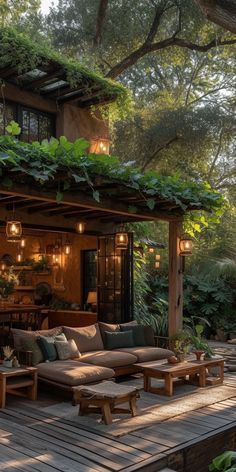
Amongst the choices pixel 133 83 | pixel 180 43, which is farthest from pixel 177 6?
pixel 133 83

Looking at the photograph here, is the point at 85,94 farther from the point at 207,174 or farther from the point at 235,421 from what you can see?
the point at 207,174

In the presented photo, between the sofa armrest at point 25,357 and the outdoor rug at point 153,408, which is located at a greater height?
the sofa armrest at point 25,357

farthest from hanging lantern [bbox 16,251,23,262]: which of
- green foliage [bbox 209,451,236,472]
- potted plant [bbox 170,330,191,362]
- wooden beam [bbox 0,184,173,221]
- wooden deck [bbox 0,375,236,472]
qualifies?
green foliage [bbox 209,451,236,472]

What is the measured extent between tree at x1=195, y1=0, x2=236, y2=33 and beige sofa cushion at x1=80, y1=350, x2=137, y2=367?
5.09 metres

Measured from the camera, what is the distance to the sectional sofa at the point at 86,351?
6887 mm

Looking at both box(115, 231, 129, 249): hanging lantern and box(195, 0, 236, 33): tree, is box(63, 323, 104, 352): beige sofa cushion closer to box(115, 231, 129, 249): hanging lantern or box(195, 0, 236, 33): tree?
box(115, 231, 129, 249): hanging lantern

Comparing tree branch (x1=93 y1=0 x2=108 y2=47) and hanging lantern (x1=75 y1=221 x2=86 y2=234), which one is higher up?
tree branch (x1=93 y1=0 x2=108 y2=47)

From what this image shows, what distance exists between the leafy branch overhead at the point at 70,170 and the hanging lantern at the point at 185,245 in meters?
1.09

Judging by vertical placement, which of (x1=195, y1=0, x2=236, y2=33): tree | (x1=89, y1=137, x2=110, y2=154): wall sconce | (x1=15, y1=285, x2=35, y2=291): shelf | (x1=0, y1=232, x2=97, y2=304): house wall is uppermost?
(x1=195, y1=0, x2=236, y2=33): tree

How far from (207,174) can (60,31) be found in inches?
326

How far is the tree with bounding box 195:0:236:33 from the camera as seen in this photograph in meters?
5.40

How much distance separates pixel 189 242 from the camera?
9.02 metres

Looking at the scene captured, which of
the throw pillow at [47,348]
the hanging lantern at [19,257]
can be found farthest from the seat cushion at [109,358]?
the hanging lantern at [19,257]

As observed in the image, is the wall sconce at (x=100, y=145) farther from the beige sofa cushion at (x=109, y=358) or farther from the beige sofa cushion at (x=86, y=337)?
the beige sofa cushion at (x=109, y=358)
